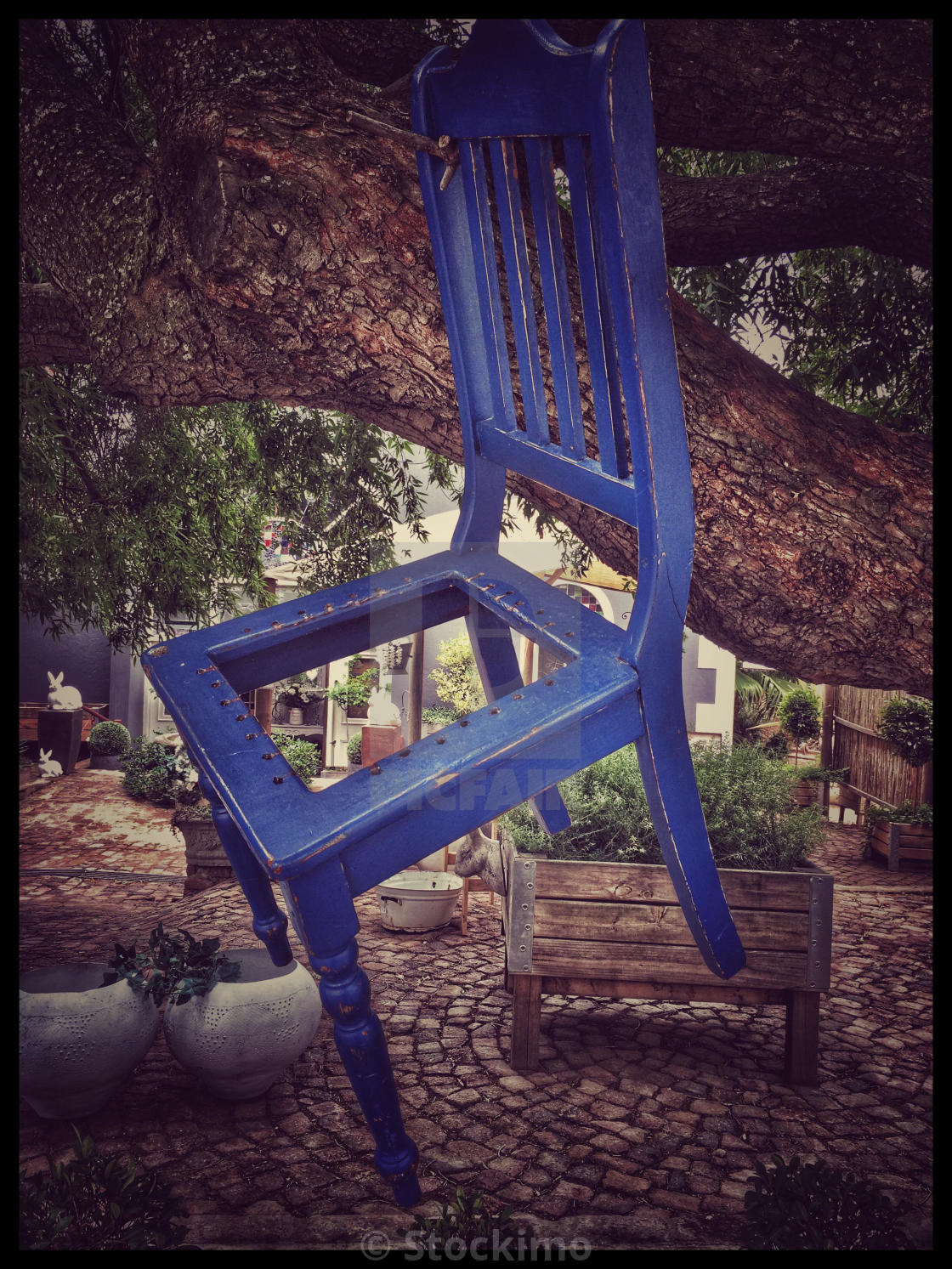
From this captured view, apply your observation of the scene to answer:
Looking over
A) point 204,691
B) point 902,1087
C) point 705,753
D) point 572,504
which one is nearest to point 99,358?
point 204,691

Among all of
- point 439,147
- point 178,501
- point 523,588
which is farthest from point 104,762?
point 439,147

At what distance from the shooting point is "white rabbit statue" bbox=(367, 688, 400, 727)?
7391mm

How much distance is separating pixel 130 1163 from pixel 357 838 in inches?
33.1

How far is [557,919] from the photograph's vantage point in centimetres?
227

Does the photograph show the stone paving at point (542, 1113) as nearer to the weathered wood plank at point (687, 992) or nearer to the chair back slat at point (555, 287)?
the weathered wood plank at point (687, 992)

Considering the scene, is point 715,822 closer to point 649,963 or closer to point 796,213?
point 649,963

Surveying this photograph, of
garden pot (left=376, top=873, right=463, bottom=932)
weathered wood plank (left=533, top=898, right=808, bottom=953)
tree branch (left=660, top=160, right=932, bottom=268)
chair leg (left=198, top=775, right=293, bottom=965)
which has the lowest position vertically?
garden pot (left=376, top=873, right=463, bottom=932)

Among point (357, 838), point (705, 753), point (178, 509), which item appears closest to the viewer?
point (357, 838)

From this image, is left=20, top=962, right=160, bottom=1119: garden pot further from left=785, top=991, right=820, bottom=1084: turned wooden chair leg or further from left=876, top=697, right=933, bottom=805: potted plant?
left=876, top=697, right=933, bottom=805: potted plant

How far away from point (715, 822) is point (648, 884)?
0.31 metres

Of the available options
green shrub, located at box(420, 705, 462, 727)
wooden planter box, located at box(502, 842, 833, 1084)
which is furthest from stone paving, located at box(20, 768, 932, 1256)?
green shrub, located at box(420, 705, 462, 727)

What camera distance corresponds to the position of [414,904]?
3.43 metres

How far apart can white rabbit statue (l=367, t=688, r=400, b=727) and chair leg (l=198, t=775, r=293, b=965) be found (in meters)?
5.74
